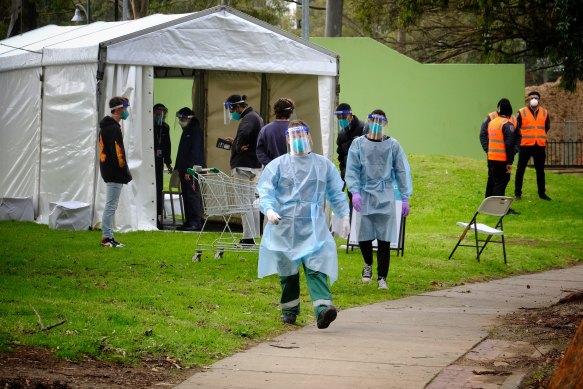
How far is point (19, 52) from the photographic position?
71.8 feet

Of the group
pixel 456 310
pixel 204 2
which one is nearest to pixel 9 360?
pixel 456 310

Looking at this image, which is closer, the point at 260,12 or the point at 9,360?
the point at 9,360

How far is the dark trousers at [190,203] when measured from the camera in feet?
65.2

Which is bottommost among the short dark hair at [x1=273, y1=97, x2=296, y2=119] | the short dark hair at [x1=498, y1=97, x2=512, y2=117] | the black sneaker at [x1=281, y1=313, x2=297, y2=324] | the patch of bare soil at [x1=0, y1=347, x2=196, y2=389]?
the black sneaker at [x1=281, y1=313, x2=297, y2=324]

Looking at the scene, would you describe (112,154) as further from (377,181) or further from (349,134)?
(377,181)

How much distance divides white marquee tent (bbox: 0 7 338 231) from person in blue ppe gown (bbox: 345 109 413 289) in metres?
5.65

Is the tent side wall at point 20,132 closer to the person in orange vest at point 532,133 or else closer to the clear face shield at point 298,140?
the person in orange vest at point 532,133

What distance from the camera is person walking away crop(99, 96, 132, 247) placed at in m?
16.3

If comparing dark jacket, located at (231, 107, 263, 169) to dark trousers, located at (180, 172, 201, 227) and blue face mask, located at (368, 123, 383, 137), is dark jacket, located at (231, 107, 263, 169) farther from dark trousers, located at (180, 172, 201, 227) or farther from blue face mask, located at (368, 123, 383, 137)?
dark trousers, located at (180, 172, 201, 227)

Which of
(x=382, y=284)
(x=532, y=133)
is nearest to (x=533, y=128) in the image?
(x=532, y=133)

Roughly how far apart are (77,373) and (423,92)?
85.3 ft

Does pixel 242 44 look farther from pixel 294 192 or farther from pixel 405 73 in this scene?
pixel 405 73

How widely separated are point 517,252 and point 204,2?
2914 centimetres

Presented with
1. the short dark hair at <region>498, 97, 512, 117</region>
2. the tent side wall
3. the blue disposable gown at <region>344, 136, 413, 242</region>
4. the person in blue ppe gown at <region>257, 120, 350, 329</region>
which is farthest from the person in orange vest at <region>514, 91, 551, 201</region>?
the person in blue ppe gown at <region>257, 120, 350, 329</region>
